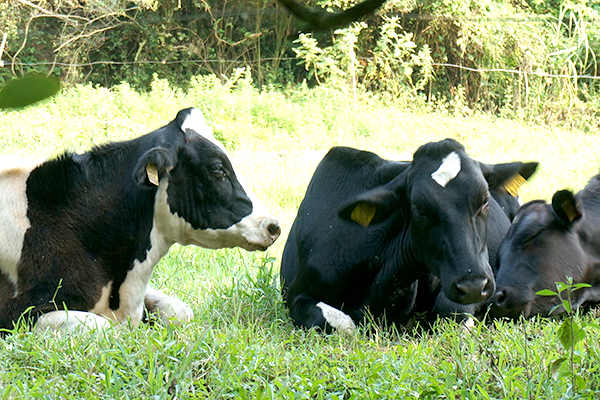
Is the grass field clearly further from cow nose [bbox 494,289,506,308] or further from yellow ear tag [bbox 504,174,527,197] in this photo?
yellow ear tag [bbox 504,174,527,197]

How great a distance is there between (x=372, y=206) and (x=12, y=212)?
1686 millimetres

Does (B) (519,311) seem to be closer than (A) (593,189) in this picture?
Yes

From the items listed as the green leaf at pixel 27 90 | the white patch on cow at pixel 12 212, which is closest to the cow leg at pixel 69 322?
the white patch on cow at pixel 12 212

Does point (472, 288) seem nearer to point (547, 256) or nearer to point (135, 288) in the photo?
point (547, 256)

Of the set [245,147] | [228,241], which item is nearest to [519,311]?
[228,241]

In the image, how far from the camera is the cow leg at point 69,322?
11.0ft

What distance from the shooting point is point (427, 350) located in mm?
3111

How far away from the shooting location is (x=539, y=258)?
3.88 metres

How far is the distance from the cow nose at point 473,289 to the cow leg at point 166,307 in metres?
1.38

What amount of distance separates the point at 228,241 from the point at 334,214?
0.57m

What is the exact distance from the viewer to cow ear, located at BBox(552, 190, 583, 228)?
3.95m

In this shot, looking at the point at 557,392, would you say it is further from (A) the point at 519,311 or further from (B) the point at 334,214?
(B) the point at 334,214

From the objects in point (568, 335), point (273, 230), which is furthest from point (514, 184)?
point (568, 335)

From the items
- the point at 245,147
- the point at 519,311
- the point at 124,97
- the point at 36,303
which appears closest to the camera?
the point at 36,303
